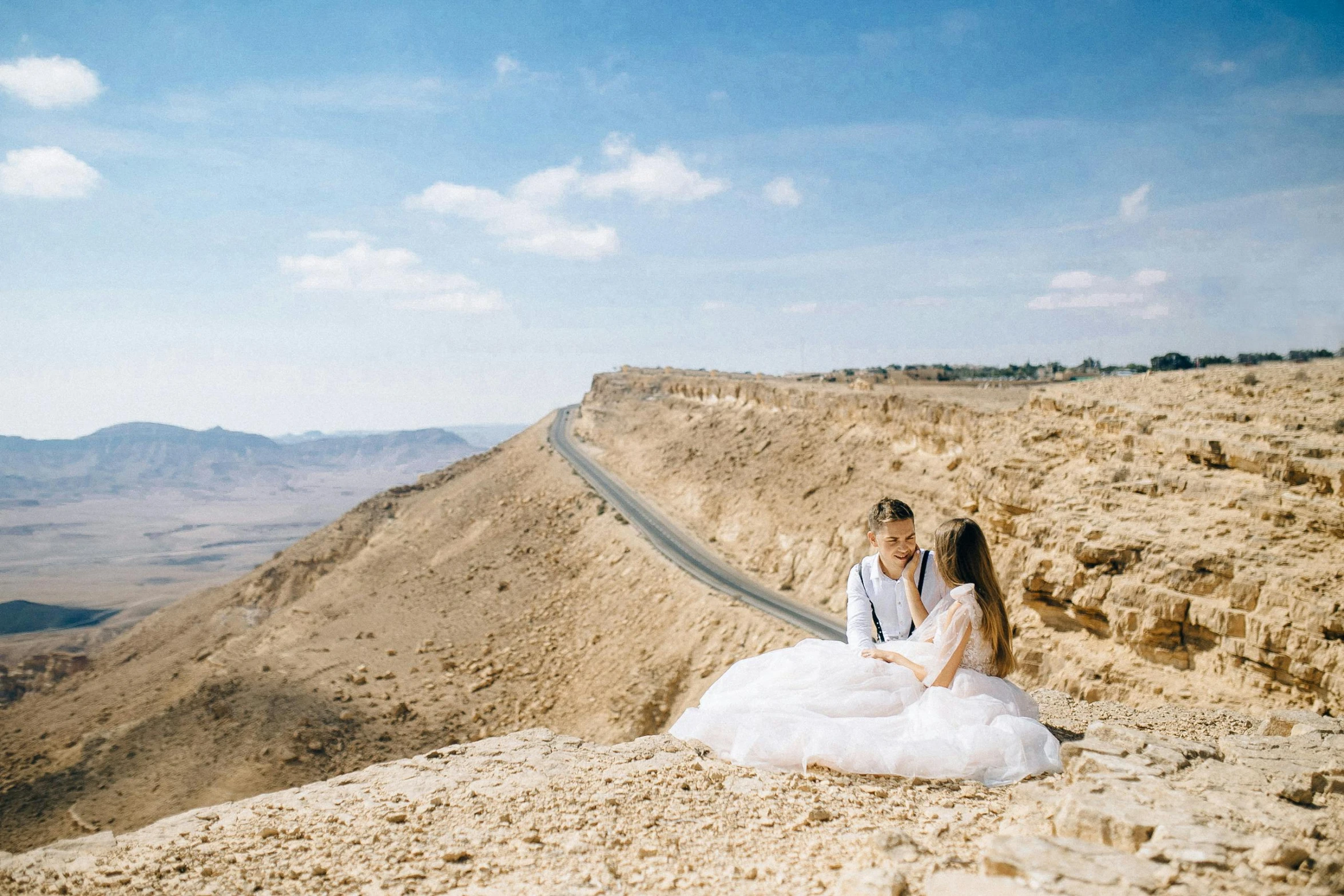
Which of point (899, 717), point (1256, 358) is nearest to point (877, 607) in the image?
point (899, 717)

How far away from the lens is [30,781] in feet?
77.4

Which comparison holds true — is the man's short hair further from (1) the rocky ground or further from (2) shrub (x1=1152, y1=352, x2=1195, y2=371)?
(2) shrub (x1=1152, y1=352, x2=1195, y2=371)

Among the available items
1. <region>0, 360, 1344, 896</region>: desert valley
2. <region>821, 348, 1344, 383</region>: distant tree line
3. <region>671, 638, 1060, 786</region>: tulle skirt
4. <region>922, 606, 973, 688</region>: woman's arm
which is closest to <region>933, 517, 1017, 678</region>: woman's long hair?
<region>922, 606, 973, 688</region>: woman's arm

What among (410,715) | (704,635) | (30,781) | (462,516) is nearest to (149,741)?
(30,781)

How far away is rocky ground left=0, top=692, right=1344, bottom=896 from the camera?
3.80 metres

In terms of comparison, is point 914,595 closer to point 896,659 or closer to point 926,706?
point 896,659

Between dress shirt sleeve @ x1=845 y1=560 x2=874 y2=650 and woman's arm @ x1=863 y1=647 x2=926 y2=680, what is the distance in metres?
0.29

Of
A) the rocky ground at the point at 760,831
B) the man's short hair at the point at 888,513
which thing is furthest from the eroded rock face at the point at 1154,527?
the man's short hair at the point at 888,513

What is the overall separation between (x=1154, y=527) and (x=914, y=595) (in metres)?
9.29

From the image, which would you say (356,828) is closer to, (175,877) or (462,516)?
(175,877)

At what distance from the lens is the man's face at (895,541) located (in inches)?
252

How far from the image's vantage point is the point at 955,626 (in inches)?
235

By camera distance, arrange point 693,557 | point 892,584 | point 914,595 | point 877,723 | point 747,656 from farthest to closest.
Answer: point 693,557, point 747,656, point 892,584, point 914,595, point 877,723

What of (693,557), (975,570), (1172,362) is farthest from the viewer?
(1172,362)
